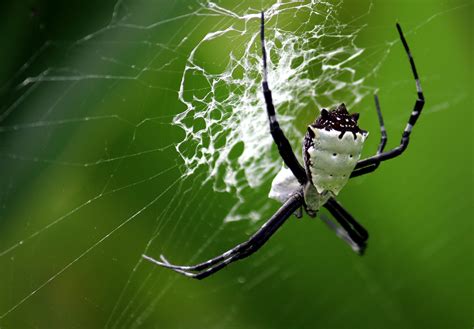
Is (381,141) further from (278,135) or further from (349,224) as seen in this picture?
(278,135)

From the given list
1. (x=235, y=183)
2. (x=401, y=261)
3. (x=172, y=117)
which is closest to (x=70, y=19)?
(x=172, y=117)

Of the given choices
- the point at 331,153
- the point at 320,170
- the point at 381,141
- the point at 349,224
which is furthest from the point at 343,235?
the point at 331,153

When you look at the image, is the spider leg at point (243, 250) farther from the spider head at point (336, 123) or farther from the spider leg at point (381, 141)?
the spider head at point (336, 123)

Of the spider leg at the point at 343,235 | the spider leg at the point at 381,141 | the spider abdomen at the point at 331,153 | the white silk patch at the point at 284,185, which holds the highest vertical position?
the spider abdomen at the point at 331,153

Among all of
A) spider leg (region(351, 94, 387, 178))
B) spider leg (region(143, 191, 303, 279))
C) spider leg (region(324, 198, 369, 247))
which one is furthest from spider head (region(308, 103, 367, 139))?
spider leg (region(324, 198, 369, 247))

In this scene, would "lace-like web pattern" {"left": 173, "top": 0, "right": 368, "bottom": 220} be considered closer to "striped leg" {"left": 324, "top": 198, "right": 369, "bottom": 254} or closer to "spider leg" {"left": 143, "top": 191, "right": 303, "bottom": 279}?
"spider leg" {"left": 143, "top": 191, "right": 303, "bottom": 279}

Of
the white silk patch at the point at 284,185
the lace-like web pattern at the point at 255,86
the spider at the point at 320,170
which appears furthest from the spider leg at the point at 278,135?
the lace-like web pattern at the point at 255,86
